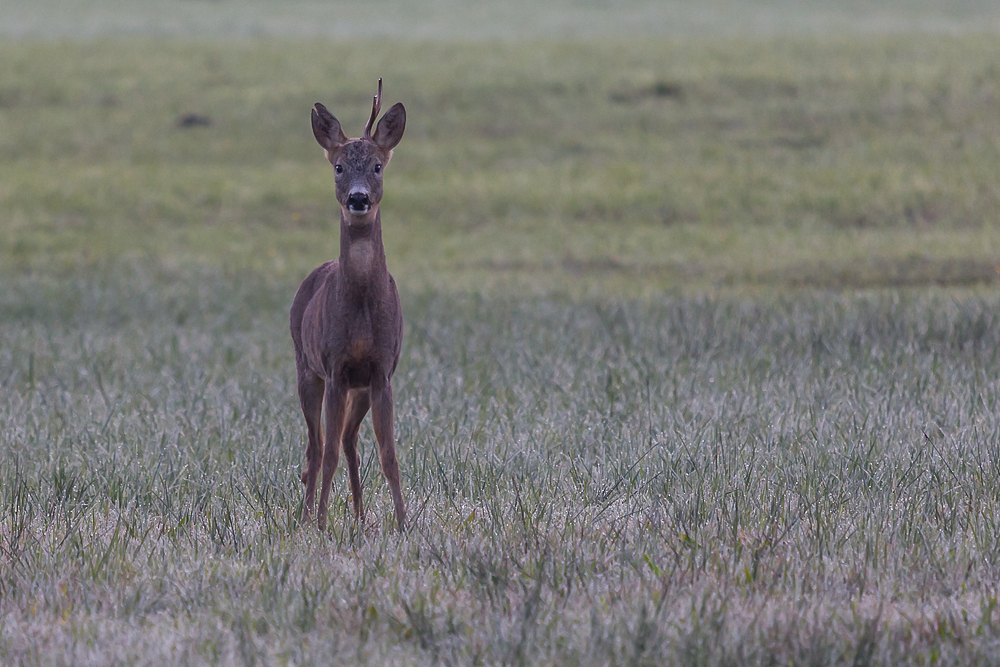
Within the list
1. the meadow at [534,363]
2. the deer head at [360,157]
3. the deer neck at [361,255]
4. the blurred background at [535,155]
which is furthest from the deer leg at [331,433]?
the blurred background at [535,155]

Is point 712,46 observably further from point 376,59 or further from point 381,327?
point 381,327

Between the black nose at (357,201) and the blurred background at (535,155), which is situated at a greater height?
the black nose at (357,201)

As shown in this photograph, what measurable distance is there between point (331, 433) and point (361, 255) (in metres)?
0.75

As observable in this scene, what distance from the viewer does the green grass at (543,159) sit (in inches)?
778

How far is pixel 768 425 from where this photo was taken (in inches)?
288

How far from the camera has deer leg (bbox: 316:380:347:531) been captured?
5.16 metres

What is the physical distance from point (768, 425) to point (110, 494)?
3693mm

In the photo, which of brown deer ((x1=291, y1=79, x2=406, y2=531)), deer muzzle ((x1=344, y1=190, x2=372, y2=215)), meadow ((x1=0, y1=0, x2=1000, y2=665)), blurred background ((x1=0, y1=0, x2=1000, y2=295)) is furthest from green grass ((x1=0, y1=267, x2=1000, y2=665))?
blurred background ((x1=0, y1=0, x2=1000, y2=295))

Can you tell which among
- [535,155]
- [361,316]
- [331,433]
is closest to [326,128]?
A: [361,316]

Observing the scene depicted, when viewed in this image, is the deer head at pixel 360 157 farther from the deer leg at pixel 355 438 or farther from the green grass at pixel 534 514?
the green grass at pixel 534 514

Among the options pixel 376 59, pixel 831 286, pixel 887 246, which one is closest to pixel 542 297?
pixel 831 286

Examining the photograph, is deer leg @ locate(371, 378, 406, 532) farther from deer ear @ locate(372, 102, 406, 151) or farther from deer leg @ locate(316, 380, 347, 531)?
deer ear @ locate(372, 102, 406, 151)

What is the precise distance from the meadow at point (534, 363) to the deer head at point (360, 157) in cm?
139

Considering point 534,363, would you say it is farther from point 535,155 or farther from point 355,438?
point 535,155
